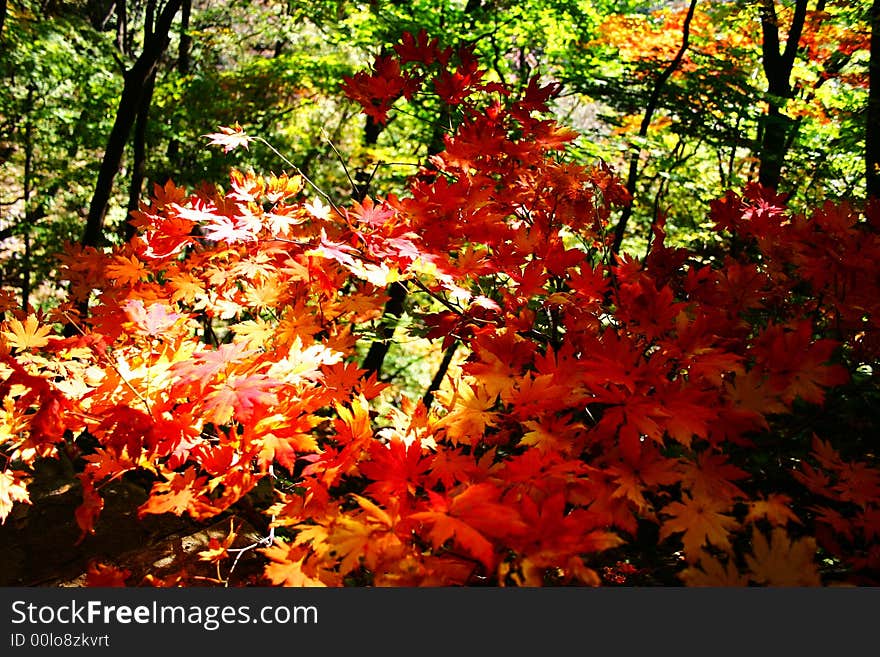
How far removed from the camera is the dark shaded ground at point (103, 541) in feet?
8.07

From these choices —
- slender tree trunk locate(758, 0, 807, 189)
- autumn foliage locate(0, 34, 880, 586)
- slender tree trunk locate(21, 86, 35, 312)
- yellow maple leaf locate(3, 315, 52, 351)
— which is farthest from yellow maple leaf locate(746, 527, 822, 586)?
slender tree trunk locate(21, 86, 35, 312)

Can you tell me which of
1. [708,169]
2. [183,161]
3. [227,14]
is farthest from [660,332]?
[227,14]

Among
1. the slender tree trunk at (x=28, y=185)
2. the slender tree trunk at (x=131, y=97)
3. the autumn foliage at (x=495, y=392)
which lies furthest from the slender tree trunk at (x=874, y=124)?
the slender tree trunk at (x=28, y=185)

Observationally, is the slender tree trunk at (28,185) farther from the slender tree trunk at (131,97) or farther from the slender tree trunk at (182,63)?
the slender tree trunk at (131,97)

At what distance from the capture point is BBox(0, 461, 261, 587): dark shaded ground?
246 centimetres

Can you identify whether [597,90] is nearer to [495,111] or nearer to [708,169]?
[495,111]

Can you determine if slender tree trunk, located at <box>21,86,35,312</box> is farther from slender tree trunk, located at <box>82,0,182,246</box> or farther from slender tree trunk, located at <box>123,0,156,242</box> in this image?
slender tree trunk, located at <box>82,0,182,246</box>

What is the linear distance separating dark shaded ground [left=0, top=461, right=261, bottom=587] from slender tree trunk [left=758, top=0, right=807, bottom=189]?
194 inches

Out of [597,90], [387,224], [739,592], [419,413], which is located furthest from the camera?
[597,90]

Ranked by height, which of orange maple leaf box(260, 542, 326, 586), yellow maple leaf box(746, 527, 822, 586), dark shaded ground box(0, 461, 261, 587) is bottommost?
dark shaded ground box(0, 461, 261, 587)

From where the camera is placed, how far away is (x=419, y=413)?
5.61 feet

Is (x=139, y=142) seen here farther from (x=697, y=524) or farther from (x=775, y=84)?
(x=775, y=84)

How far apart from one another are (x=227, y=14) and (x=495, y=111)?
9712mm

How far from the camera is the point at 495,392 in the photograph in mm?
1601
